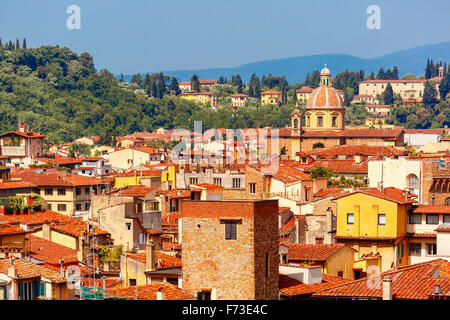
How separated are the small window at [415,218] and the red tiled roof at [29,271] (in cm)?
844

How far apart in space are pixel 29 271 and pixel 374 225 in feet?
27.8

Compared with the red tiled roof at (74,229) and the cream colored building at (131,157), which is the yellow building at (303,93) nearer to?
the cream colored building at (131,157)

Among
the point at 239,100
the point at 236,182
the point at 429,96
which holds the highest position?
the point at 429,96

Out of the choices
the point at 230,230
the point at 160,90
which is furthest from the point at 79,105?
the point at 230,230

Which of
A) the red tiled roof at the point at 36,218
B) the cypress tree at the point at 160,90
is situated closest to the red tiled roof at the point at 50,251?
the red tiled roof at the point at 36,218

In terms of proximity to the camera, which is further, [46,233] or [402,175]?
[402,175]

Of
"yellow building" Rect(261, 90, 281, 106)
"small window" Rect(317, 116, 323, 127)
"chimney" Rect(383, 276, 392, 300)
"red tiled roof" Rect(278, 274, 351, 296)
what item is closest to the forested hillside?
"yellow building" Rect(261, 90, 281, 106)

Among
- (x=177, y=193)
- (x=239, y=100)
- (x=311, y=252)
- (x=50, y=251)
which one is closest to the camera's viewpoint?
(x=311, y=252)

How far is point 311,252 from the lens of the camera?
17.9m

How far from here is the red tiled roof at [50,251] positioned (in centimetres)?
1845

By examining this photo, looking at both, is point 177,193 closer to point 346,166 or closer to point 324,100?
point 346,166
